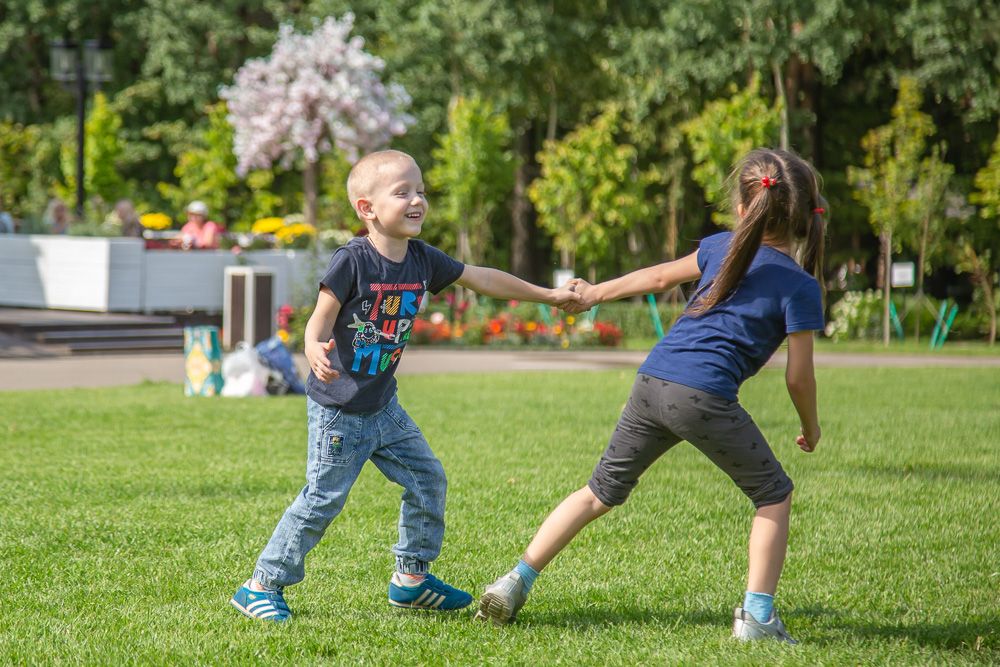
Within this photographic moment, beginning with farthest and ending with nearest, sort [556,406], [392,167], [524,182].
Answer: [524,182], [556,406], [392,167]

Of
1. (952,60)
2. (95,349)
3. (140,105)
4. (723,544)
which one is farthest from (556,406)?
(140,105)

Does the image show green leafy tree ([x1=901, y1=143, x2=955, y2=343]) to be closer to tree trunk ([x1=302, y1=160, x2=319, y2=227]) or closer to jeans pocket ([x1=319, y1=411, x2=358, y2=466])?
tree trunk ([x1=302, y1=160, x2=319, y2=227])

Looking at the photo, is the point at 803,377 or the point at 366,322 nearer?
the point at 803,377

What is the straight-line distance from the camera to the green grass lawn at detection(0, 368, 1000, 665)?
11.0 feet

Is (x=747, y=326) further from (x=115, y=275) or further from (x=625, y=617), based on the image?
(x=115, y=275)

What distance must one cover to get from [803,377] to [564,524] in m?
0.94

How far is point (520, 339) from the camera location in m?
19.3

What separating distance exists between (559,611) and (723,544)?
4.18ft

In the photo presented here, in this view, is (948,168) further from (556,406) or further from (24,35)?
(24,35)

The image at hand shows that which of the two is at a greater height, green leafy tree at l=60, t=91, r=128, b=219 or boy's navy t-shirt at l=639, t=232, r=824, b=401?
green leafy tree at l=60, t=91, r=128, b=219

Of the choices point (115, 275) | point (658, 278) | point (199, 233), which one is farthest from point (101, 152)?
point (658, 278)

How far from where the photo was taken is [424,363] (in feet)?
50.6

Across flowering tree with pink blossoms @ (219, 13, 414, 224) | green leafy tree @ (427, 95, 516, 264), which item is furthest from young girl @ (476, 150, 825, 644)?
green leafy tree @ (427, 95, 516, 264)

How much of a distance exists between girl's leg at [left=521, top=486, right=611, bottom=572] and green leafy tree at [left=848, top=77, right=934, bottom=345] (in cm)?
1942
